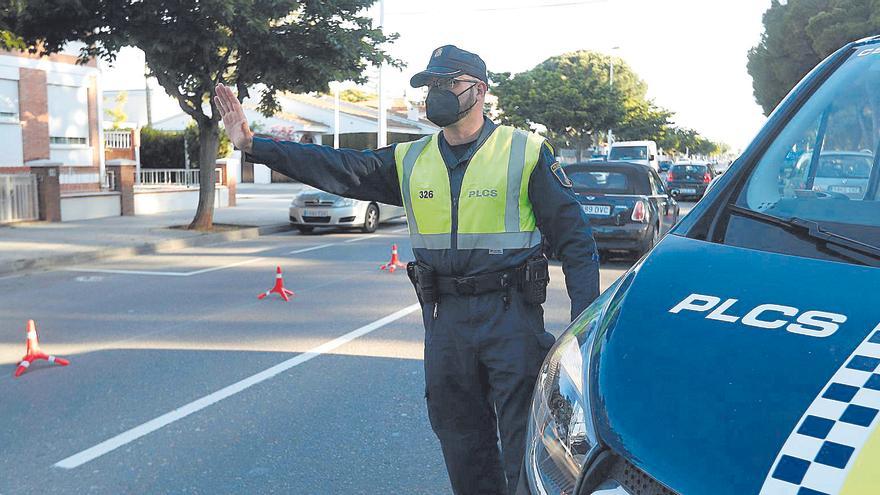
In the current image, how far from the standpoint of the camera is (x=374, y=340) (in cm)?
749

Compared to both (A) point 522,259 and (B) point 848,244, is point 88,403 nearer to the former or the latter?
(A) point 522,259

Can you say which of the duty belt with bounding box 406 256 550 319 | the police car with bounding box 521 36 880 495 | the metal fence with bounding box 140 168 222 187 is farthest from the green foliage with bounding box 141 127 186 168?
the police car with bounding box 521 36 880 495

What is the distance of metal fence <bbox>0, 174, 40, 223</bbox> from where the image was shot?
60.1ft

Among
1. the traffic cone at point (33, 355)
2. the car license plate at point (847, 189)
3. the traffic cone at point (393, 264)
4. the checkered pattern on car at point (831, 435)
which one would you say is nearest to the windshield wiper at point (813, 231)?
the car license plate at point (847, 189)

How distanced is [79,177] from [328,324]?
17.1 m

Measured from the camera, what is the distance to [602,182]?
42.7 ft

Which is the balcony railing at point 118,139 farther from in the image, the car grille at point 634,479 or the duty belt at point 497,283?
the car grille at point 634,479

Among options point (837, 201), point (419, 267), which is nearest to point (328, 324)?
point (419, 267)

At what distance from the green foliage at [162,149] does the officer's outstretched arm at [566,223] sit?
37041mm

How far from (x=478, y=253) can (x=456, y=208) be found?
0.61 ft

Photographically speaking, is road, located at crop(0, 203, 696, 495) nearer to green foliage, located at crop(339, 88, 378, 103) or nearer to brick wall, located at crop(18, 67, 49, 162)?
brick wall, located at crop(18, 67, 49, 162)

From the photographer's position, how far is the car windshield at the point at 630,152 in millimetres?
36688

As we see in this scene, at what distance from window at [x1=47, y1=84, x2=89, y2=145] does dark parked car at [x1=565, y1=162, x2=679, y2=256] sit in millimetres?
16668

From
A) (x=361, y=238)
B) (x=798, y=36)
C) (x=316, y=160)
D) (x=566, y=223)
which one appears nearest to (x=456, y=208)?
(x=566, y=223)
